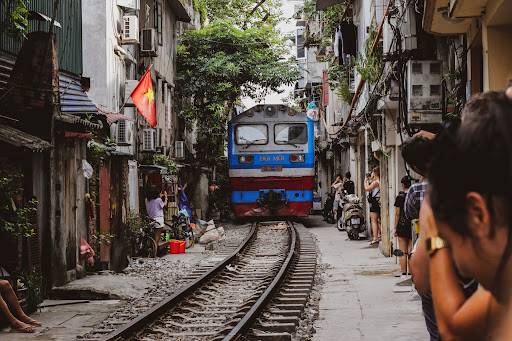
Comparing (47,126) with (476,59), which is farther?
(47,126)

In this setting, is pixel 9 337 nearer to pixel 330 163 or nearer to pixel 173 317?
pixel 173 317

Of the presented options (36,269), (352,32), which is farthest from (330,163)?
(36,269)

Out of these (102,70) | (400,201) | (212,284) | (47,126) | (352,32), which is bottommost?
(212,284)

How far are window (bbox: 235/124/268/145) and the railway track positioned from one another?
35.2 ft

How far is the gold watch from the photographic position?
2.56 meters

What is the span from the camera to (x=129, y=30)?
2162 cm

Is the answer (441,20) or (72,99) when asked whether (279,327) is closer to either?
(441,20)

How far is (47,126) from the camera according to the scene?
12.4 m

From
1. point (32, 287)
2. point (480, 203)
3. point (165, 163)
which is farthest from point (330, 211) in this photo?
point (480, 203)

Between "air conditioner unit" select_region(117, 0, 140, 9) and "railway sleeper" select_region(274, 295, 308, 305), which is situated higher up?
"air conditioner unit" select_region(117, 0, 140, 9)

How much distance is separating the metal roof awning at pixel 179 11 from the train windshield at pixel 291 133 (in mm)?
5322

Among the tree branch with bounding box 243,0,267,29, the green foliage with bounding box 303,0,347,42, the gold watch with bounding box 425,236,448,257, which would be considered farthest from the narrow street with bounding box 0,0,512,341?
the tree branch with bounding box 243,0,267,29

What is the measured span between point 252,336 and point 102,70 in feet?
37.9

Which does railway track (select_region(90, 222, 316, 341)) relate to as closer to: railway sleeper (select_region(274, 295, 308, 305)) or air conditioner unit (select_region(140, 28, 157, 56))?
railway sleeper (select_region(274, 295, 308, 305))
